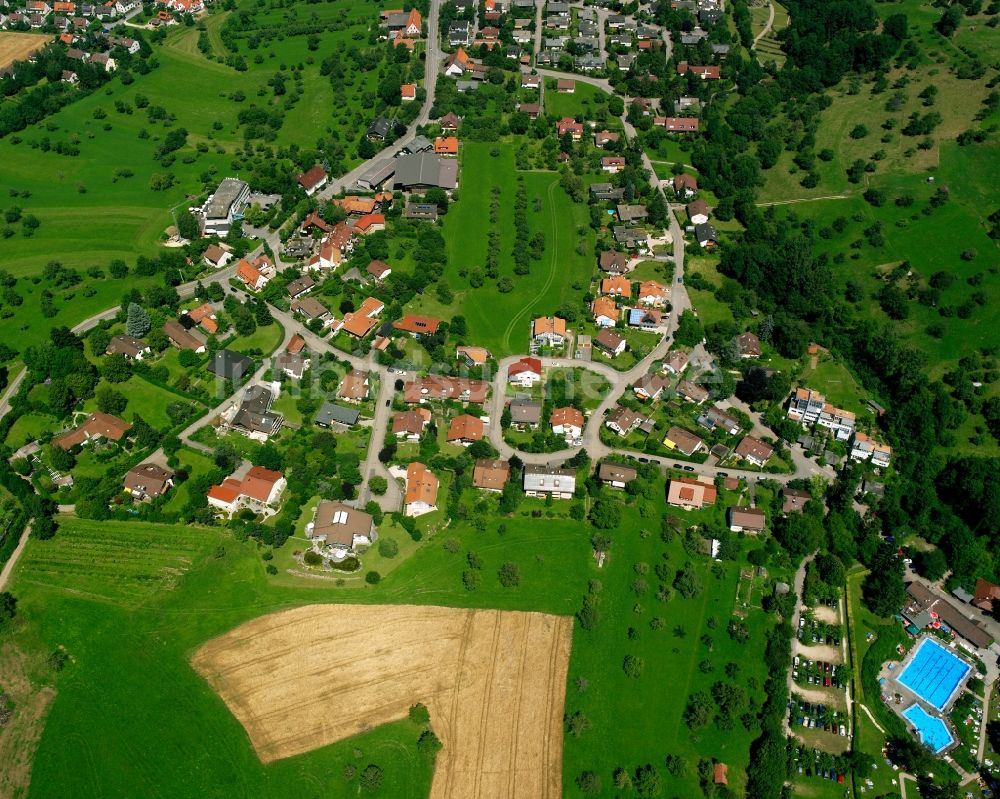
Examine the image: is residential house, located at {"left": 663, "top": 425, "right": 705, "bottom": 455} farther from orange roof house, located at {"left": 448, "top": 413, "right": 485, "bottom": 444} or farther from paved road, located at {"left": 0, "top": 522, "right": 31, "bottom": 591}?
paved road, located at {"left": 0, "top": 522, "right": 31, "bottom": 591}

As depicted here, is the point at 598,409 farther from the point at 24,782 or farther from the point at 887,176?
the point at 887,176

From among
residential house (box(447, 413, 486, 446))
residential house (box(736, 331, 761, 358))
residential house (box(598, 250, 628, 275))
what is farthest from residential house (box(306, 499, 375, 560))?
residential house (box(598, 250, 628, 275))

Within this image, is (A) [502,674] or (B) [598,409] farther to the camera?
(B) [598,409]

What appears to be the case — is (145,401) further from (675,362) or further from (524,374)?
(675,362)

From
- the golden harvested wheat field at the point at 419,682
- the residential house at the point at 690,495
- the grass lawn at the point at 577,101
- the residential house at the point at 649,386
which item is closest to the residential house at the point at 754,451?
the residential house at the point at 690,495

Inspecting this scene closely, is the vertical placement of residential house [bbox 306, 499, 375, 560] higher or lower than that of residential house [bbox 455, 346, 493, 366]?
lower

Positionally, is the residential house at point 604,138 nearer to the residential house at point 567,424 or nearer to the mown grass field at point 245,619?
the residential house at point 567,424

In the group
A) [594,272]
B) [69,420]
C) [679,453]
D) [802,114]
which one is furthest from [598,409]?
[802,114]
